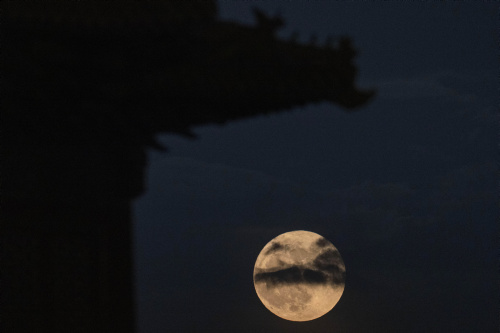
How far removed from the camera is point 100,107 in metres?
3.98

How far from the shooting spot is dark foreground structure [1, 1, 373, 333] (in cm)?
380

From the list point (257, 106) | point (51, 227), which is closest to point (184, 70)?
point (257, 106)

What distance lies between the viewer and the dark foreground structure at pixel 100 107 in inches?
149

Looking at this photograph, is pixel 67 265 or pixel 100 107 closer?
pixel 100 107

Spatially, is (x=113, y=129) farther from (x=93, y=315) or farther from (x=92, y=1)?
(x=93, y=315)

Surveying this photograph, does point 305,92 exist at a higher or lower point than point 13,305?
higher

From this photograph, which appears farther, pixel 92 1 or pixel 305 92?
pixel 305 92

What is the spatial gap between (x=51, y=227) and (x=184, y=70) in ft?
6.99

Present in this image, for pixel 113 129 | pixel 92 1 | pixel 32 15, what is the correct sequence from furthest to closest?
pixel 113 129
pixel 92 1
pixel 32 15

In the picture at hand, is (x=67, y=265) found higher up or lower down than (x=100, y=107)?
lower down

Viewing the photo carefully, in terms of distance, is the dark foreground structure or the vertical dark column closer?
the dark foreground structure

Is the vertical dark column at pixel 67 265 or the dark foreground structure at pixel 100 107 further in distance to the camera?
the vertical dark column at pixel 67 265

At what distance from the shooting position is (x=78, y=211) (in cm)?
471

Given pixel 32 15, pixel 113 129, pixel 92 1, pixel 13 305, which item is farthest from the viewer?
pixel 13 305
